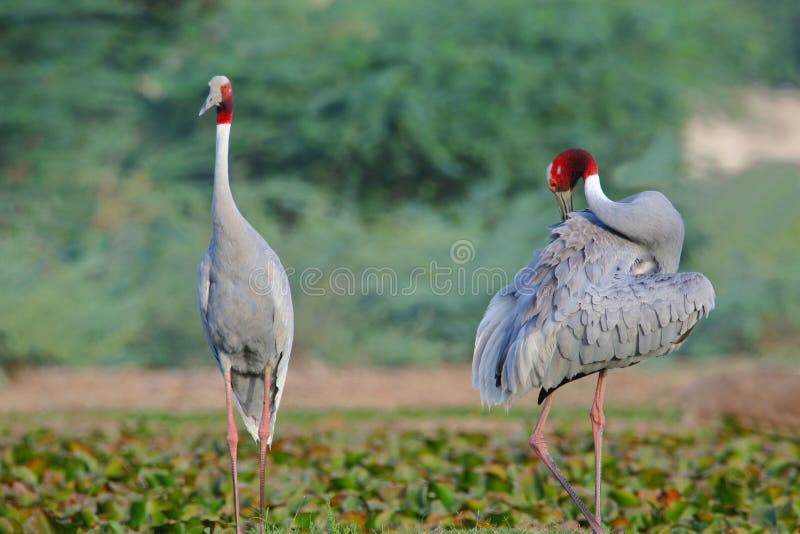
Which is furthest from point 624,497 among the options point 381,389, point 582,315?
point 381,389

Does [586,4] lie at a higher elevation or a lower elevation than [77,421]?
higher

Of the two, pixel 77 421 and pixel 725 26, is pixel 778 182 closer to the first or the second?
pixel 725 26

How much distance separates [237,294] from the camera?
5.44m

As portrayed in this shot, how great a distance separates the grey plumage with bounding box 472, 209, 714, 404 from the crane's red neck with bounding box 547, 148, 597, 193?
1.34 ft

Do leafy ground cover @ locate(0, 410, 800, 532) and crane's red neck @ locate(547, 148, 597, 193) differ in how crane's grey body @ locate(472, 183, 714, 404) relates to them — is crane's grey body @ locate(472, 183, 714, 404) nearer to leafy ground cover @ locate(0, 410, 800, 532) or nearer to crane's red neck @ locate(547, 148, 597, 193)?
crane's red neck @ locate(547, 148, 597, 193)

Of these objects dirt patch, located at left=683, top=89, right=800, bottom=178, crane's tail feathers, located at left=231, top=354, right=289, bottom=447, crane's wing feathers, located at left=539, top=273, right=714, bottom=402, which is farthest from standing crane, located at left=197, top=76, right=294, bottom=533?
dirt patch, located at left=683, top=89, right=800, bottom=178

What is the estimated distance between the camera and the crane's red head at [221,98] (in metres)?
5.58

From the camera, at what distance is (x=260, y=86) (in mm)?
17234

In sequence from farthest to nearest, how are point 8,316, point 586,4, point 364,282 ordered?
point 586,4
point 364,282
point 8,316

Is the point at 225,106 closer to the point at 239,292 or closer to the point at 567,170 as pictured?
the point at 239,292

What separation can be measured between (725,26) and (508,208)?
19.9 ft

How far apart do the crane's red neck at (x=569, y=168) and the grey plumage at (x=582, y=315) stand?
407 millimetres

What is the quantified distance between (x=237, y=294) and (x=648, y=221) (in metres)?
1.86

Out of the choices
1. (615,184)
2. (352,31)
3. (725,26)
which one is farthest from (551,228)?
(725,26)
